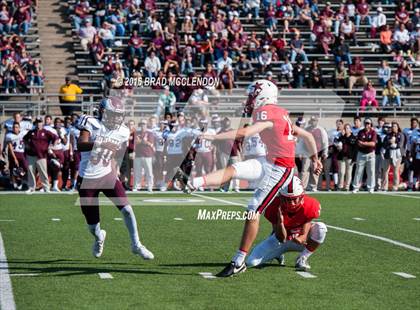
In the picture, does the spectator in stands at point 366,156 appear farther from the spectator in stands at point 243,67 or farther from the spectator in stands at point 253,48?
the spectator in stands at point 253,48

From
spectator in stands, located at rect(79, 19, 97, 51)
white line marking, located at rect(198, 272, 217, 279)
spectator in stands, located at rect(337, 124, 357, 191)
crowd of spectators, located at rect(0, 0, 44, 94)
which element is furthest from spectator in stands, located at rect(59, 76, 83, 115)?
white line marking, located at rect(198, 272, 217, 279)

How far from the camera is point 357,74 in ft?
87.8

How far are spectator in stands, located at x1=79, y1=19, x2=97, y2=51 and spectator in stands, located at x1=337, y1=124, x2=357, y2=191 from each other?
964 centimetres

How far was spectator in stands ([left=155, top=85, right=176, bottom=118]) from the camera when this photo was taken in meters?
23.1

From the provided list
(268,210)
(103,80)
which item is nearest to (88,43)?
(103,80)

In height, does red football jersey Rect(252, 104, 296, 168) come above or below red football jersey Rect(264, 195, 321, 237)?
above

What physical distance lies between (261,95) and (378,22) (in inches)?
889

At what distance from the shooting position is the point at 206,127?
2084 centimetres

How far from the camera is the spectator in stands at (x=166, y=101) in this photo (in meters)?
23.1

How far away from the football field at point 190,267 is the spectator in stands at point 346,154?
6.03m

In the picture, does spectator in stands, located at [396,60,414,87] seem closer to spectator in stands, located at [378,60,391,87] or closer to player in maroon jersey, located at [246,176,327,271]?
spectator in stands, located at [378,60,391,87]

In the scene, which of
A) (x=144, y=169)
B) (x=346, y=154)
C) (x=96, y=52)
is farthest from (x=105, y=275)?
(x=96, y=52)

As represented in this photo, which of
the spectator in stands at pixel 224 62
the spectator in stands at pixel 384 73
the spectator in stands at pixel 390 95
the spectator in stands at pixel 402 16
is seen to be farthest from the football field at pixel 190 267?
the spectator in stands at pixel 402 16

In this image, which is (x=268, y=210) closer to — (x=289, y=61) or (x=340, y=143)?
Answer: (x=340, y=143)
